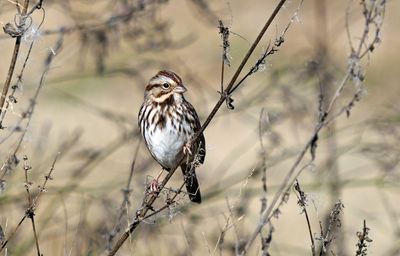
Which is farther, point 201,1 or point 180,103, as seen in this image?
point 201,1

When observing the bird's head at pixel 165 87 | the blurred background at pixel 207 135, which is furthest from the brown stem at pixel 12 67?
the bird's head at pixel 165 87

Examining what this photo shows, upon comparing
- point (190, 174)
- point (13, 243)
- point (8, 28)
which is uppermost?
point (13, 243)

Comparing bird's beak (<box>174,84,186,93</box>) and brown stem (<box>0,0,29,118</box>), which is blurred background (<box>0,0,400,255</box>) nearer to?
brown stem (<box>0,0,29,118</box>)

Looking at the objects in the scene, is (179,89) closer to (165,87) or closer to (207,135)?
(165,87)

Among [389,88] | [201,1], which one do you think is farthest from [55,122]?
[201,1]

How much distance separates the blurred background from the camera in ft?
17.7

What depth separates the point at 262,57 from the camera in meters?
3.89

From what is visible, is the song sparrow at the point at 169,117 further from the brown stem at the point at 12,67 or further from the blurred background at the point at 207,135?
the brown stem at the point at 12,67

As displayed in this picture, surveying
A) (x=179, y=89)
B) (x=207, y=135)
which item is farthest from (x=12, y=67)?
(x=207, y=135)

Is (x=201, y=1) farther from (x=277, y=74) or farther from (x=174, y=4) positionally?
(x=174, y=4)

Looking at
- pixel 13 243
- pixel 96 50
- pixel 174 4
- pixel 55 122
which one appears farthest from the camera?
pixel 174 4

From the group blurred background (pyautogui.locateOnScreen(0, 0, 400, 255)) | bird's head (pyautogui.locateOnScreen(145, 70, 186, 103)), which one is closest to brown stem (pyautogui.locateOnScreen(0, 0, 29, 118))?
blurred background (pyautogui.locateOnScreen(0, 0, 400, 255))

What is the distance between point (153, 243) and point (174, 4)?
9.94 meters

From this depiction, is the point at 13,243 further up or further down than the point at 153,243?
further down
